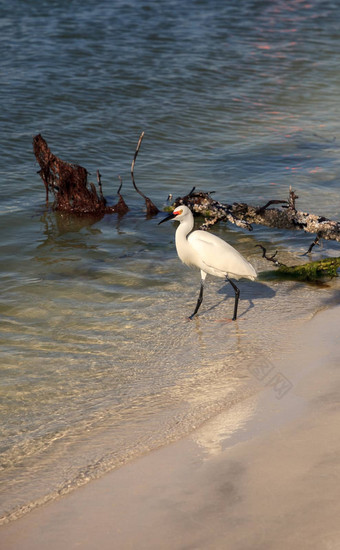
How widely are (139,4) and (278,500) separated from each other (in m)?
22.1

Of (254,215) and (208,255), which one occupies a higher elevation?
(208,255)

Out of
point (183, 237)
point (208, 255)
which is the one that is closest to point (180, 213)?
point (183, 237)

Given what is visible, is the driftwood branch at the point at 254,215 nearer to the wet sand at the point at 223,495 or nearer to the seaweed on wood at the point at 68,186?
the seaweed on wood at the point at 68,186

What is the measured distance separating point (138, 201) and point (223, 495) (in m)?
7.58

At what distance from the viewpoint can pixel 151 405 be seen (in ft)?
18.2

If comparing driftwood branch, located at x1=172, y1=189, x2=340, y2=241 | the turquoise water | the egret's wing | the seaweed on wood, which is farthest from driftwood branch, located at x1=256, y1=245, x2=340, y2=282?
the seaweed on wood

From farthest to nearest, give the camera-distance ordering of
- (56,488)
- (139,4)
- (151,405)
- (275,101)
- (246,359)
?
(139,4) → (275,101) → (246,359) → (151,405) → (56,488)

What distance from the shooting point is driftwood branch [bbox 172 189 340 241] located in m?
8.84

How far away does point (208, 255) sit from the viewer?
7.36m

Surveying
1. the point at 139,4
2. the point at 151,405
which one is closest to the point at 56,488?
the point at 151,405

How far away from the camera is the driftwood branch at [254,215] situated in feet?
29.0

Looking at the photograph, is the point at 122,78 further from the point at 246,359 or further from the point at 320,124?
the point at 246,359

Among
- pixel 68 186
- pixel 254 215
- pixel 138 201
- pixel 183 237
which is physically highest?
pixel 183 237

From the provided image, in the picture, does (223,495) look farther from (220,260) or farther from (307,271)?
(307,271)
